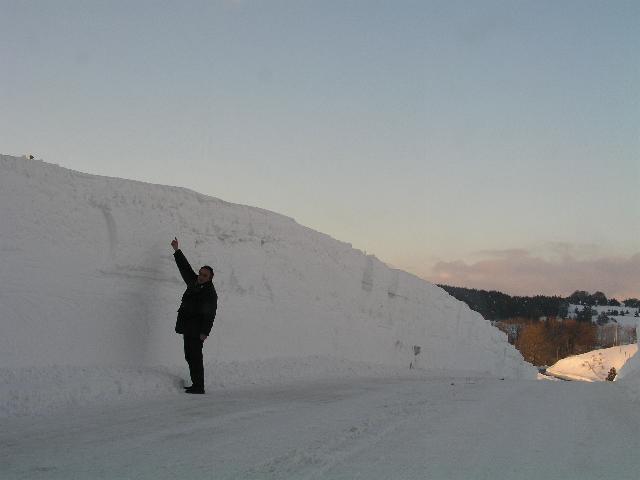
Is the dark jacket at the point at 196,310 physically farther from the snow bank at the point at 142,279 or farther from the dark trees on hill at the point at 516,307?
the dark trees on hill at the point at 516,307

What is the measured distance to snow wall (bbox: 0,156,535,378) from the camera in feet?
25.5

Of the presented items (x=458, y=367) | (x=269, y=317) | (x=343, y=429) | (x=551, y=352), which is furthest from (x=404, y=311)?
(x=551, y=352)

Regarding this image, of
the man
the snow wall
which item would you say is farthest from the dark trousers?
the snow wall

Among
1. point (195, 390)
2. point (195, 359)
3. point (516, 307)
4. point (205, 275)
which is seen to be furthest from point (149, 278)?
point (516, 307)

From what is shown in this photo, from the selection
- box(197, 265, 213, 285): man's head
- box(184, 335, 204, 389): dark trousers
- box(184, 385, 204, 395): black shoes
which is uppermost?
box(197, 265, 213, 285): man's head

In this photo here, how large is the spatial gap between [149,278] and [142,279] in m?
0.12

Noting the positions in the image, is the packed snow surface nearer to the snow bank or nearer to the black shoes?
the snow bank

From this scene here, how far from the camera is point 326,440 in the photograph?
17.1 ft

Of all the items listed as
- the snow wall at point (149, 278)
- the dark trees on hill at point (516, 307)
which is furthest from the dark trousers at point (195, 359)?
the dark trees on hill at point (516, 307)

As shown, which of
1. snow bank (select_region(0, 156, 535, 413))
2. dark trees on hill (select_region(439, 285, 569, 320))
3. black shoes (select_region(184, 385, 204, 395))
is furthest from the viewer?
dark trees on hill (select_region(439, 285, 569, 320))

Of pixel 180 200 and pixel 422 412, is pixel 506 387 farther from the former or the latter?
pixel 180 200

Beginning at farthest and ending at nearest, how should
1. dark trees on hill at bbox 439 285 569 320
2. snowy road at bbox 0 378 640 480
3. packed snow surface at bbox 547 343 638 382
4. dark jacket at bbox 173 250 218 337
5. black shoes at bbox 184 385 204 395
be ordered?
dark trees on hill at bbox 439 285 569 320, packed snow surface at bbox 547 343 638 382, dark jacket at bbox 173 250 218 337, black shoes at bbox 184 385 204 395, snowy road at bbox 0 378 640 480

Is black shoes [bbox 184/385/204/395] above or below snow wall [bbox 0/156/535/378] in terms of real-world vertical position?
below

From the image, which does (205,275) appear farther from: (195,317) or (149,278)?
(149,278)
